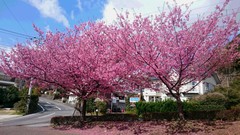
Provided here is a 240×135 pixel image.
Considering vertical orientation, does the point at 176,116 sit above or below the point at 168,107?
below

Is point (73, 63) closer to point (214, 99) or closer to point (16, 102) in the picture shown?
point (214, 99)

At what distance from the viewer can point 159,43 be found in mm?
8578

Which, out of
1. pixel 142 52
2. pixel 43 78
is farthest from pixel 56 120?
pixel 142 52

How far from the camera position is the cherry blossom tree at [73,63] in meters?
10.5

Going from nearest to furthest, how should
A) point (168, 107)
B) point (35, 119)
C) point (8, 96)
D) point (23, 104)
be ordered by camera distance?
point (35, 119), point (168, 107), point (23, 104), point (8, 96)

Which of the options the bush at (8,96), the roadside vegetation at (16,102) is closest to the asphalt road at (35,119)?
the roadside vegetation at (16,102)

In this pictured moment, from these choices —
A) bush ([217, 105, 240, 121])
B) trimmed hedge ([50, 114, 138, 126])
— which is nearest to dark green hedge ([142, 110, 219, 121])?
bush ([217, 105, 240, 121])

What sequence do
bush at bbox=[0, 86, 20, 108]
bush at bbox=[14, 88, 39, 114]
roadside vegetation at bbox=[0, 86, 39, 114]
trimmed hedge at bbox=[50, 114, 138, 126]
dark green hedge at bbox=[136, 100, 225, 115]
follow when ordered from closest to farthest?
trimmed hedge at bbox=[50, 114, 138, 126] → dark green hedge at bbox=[136, 100, 225, 115] → bush at bbox=[14, 88, 39, 114] → roadside vegetation at bbox=[0, 86, 39, 114] → bush at bbox=[0, 86, 20, 108]

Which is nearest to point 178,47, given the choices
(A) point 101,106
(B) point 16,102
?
(A) point 101,106

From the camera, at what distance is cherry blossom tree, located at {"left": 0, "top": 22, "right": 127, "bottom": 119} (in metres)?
10.5

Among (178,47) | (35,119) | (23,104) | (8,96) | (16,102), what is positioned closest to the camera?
(178,47)

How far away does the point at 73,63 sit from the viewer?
1052 centimetres

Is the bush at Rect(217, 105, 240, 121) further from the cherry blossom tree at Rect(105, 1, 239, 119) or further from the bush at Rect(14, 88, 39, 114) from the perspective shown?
the bush at Rect(14, 88, 39, 114)

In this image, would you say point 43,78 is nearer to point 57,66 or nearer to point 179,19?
point 57,66
